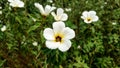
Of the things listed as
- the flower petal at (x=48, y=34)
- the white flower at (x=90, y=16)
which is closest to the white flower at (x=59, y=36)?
the flower petal at (x=48, y=34)

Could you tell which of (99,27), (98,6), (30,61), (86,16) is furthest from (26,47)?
(98,6)

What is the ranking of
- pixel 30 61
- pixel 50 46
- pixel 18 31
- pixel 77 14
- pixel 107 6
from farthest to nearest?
pixel 107 6 < pixel 77 14 < pixel 30 61 < pixel 18 31 < pixel 50 46

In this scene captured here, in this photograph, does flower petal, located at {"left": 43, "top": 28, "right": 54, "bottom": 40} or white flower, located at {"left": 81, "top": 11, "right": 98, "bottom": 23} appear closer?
flower petal, located at {"left": 43, "top": 28, "right": 54, "bottom": 40}

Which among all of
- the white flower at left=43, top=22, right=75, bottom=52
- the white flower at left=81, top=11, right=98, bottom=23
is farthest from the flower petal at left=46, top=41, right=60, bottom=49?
the white flower at left=81, top=11, right=98, bottom=23

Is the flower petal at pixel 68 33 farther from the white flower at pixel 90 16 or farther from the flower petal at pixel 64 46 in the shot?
the white flower at pixel 90 16

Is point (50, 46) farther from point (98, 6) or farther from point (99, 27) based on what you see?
point (98, 6)

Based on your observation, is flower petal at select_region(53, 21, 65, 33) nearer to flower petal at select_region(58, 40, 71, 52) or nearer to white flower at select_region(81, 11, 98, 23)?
flower petal at select_region(58, 40, 71, 52)

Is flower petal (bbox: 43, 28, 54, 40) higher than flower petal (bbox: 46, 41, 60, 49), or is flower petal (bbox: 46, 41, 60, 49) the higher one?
flower petal (bbox: 43, 28, 54, 40)

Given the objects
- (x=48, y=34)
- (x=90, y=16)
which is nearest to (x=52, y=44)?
(x=48, y=34)
